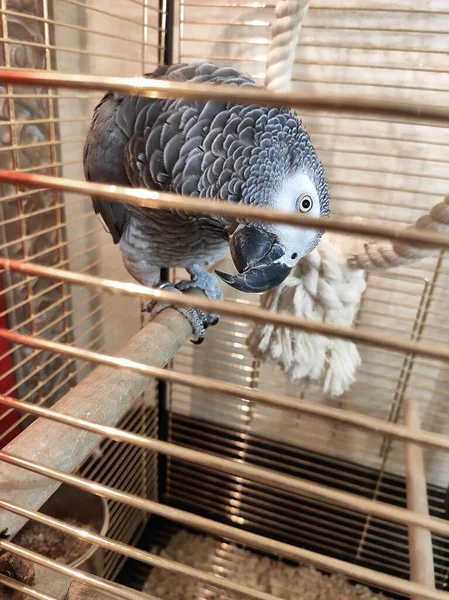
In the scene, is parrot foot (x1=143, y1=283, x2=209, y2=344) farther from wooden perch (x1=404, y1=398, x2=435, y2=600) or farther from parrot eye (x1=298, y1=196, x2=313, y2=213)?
wooden perch (x1=404, y1=398, x2=435, y2=600)

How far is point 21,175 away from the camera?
28 cm

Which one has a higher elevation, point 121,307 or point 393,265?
point 393,265

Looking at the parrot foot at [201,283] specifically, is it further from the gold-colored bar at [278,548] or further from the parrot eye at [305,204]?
the gold-colored bar at [278,548]

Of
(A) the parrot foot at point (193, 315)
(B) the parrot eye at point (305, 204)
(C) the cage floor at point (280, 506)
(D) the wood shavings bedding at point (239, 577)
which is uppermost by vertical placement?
(B) the parrot eye at point (305, 204)

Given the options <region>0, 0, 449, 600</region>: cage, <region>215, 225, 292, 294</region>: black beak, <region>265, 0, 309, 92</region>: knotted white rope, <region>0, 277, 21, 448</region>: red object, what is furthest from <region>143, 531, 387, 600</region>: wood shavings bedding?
<region>265, 0, 309, 92</region>: knotted white rope

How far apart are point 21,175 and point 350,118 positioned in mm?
827

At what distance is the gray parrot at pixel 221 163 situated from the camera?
2.10ft

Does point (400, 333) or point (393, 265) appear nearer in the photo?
point (393, 265)

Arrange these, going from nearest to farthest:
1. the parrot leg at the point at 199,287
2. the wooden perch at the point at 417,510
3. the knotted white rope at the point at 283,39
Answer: the wooden perch at the point at 417,510 → the knotted white rope at the point at 283,39 → the parrot leg at the point at 199,287

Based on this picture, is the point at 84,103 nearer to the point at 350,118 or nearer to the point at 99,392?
the point at 350,118

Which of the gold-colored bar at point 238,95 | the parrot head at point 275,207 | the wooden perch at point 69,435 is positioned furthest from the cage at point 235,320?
the gold-colored bar at point 238,95

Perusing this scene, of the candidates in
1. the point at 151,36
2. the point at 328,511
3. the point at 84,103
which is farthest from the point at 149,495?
the point at 151,36

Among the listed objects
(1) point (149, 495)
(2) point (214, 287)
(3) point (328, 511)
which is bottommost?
(1) point (149, 495)

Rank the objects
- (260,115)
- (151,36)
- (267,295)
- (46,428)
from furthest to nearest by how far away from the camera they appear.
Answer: (151,36) → (267,295) → (260,115) → (46,428)
